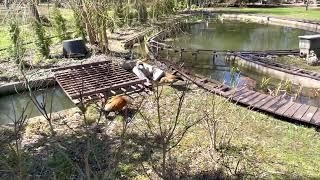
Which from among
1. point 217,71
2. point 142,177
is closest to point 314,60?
point 217,71

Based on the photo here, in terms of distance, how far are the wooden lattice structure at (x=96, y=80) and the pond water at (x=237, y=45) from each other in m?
2.81

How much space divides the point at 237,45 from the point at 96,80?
1028 cm

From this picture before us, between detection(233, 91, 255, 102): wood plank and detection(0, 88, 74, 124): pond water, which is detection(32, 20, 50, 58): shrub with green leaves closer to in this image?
detection(0, 88, 74, 124): pond water

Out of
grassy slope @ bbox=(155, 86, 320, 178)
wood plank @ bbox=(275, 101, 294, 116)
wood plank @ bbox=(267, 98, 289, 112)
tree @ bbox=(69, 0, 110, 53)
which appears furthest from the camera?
tree @ bbox=(69, 0, 110, 53)

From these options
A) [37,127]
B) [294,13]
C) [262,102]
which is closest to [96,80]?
[37,127]

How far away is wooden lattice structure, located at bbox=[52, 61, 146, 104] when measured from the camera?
8070 millimetres

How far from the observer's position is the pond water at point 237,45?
10.1 m

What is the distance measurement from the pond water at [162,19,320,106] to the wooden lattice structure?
2813 mm

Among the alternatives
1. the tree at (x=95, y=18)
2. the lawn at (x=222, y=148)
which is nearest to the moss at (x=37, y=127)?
the lawn at (x=222, y=148)

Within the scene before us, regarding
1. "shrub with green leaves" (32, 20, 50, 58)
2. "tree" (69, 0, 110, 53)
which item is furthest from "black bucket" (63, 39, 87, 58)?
"tree" (69, 0, 110, 53)

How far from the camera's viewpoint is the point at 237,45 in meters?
17.7

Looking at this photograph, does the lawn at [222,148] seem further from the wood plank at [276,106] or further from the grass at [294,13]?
the grass at [294,13]

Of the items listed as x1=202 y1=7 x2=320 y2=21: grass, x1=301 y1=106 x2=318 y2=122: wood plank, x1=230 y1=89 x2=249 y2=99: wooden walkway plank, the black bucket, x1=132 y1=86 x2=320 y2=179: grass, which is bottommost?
x1=132 y1=86 x2=320 y2=179: grass

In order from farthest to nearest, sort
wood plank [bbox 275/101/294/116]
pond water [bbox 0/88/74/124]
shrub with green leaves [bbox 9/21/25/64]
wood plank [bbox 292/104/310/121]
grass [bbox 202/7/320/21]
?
grass [bbox 202/7/320/21], shrub with green leaves [bbox 9/21/25/64], pond water [bbox 0/88/74/124], wood plank [bbox 275/101/294/116], wood plank [bbox 292/104/310/121]
